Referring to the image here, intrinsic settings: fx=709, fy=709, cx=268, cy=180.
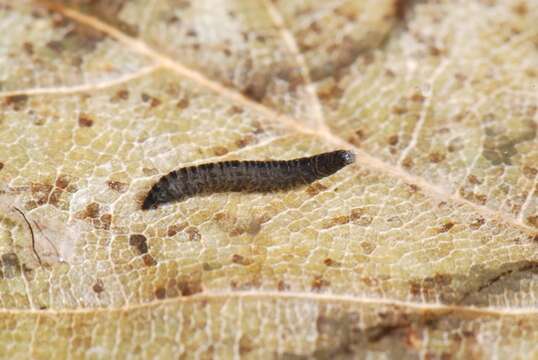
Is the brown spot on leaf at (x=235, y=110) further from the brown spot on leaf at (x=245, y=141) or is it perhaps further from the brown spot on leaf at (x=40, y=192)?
the brown spot on leaf at (x=40, y=192)

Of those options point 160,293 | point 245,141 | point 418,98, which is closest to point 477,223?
point 418,98

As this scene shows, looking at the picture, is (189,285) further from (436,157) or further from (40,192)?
(436,157)

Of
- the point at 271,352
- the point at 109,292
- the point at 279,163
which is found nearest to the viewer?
the point at 271,352

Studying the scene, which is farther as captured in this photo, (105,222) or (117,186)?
(117,186)

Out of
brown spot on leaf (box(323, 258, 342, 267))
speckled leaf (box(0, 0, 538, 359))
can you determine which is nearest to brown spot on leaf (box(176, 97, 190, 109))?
speckled leaf (box(0, 0, 538, 359))

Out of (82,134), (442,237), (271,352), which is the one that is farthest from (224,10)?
(271,352)

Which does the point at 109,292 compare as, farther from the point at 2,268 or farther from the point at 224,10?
the point at 224,10

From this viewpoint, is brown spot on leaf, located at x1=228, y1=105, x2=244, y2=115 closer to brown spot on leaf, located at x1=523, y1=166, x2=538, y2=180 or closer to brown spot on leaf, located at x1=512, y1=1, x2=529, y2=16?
brown spot on leaf, located at x1=523, y1=166, x2=538, y2=180
